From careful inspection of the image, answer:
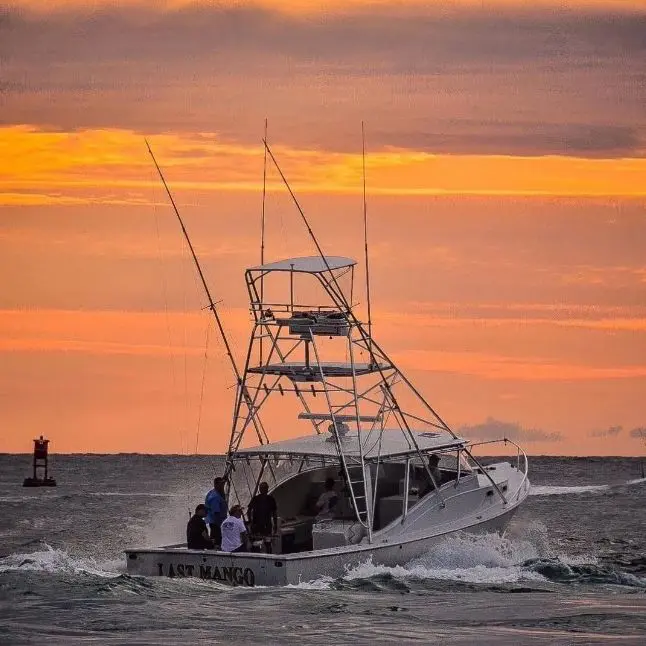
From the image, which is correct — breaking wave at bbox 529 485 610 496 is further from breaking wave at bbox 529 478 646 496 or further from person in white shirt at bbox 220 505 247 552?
person in white shirt at bbox 220 505 247 552

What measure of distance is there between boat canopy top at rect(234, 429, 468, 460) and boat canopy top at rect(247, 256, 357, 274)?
10.6 feet

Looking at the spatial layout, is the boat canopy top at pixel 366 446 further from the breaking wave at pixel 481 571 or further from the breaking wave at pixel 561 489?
the breaking wave at pixel 561 489

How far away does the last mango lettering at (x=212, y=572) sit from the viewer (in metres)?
28.7

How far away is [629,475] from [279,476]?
87.5 m

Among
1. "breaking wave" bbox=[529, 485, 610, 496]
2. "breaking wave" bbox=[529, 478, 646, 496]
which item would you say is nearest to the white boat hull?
"breaking wave" bbox=[529, 478, 646, 496]

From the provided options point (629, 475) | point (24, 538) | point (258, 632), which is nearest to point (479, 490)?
point (258, 632)

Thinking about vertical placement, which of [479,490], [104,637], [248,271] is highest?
[248,271]

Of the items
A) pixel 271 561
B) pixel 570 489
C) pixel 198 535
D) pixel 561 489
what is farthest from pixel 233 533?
pixel 561 489

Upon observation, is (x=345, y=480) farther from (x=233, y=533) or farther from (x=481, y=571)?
(x=233, y=533)

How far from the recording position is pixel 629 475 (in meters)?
118

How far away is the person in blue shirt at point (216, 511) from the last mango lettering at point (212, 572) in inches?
56.0

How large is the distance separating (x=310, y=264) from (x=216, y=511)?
4900 mm

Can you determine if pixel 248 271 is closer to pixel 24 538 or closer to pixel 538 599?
pixel 538 599

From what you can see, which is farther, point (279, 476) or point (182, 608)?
point (279, 476)
